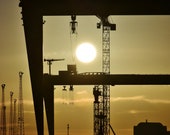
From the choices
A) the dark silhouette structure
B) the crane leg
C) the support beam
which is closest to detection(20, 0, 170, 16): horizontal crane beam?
the support beam

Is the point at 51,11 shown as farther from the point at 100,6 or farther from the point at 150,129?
the point at 150,129

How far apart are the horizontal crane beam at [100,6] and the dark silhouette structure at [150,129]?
116 metres

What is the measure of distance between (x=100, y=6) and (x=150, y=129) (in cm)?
12243

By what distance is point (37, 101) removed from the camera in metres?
42.7

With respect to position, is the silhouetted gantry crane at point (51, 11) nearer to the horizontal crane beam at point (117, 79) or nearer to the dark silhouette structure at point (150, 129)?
the horizontal crane beam at point (117, 79)

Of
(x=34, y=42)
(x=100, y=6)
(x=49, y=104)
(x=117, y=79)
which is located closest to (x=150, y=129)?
(x=117, y=79)

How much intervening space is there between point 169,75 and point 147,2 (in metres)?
46.4

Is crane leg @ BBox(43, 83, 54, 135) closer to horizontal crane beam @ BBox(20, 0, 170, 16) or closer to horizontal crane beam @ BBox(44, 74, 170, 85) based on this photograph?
horizontal crane beam @ BBox(44, 74, 170, 85)

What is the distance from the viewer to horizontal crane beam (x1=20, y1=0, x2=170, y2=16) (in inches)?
1346

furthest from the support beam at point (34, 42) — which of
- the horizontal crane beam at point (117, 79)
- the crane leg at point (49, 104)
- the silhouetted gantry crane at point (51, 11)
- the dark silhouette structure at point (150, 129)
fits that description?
the dark silhouette structure at point (150, 129)

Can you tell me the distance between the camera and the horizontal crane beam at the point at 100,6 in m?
34.2

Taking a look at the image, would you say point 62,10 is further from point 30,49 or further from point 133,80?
point 133,80

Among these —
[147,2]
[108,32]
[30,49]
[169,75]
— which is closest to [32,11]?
[30,49]

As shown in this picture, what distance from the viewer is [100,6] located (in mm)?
34656
